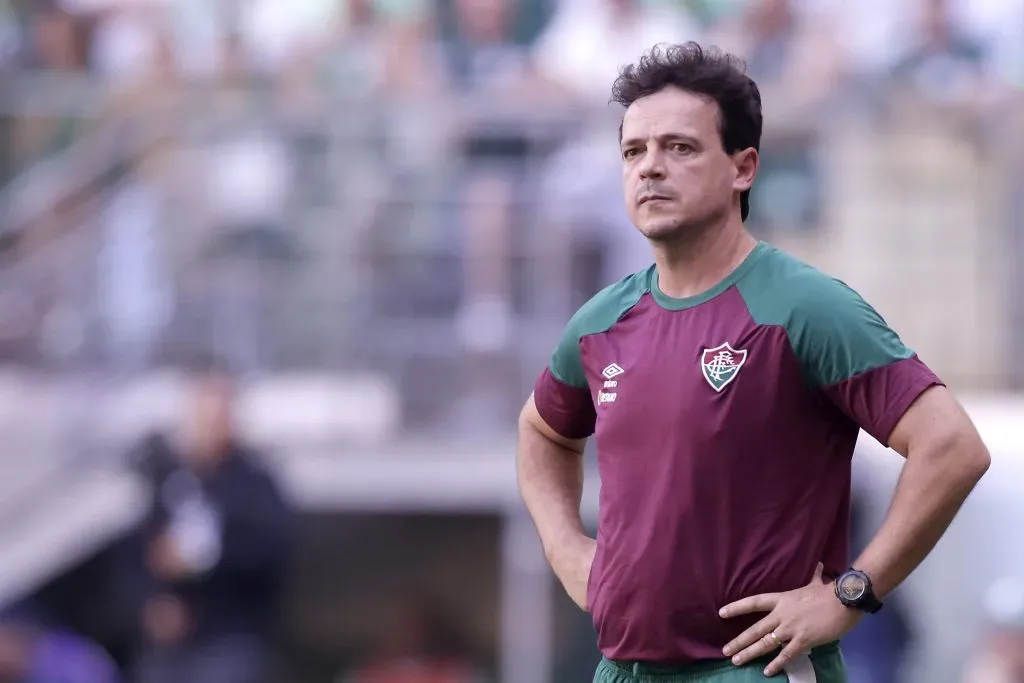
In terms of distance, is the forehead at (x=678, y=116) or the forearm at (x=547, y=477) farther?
the forearm at (x=547, y=477)

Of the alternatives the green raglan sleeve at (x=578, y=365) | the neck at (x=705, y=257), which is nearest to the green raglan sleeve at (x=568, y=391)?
the green raglan sleeve at (x=578, y=365)

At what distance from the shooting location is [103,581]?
28.6 feet

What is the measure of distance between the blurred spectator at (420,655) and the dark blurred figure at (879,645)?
→ 75.8 inches


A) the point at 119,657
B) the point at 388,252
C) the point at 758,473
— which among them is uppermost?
the point at 758,473

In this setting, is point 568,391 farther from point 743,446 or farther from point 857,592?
point 857,592

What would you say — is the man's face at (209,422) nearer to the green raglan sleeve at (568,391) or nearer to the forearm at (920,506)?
the green raglan sleeve at (568,391)

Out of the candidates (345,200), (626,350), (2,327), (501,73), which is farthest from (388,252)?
(626,350)

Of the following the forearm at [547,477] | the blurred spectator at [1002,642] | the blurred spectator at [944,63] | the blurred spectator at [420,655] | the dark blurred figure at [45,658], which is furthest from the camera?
the blurred spectator at [944,63]

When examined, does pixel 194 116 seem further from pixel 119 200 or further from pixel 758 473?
pixel 758 473

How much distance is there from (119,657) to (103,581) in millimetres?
440

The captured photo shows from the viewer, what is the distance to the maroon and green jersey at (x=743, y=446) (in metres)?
2.92

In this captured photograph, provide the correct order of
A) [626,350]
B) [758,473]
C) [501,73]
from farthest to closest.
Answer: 1. [501,73]
2. [626,350]
3. [758,473]

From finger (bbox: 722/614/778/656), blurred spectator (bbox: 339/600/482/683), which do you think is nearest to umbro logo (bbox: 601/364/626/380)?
finger (bbox: 722/614/778/656)

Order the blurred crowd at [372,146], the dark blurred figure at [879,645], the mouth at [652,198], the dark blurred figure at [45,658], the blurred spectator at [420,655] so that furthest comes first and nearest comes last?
1. the blurred crowd at [372,146]
2. the blurred spectator at [420,655]
3. the dark blurred figure at [45,658]
4. the dark blurred figure at [879,645]
5. the mouth at [652,198]
